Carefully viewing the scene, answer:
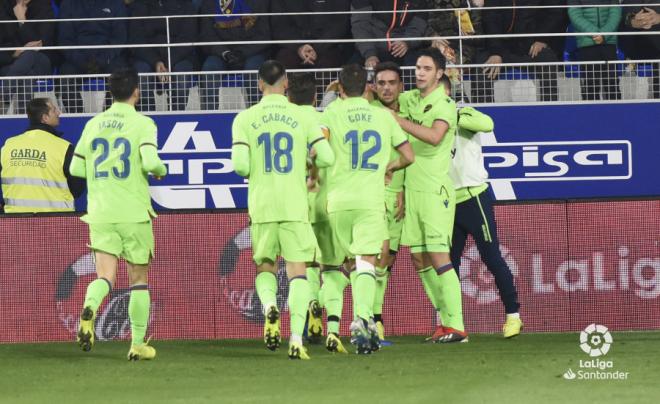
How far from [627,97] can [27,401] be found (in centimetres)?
943

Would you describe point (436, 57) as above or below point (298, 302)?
above

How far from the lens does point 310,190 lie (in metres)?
10.5

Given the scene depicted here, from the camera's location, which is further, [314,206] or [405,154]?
[314,206]

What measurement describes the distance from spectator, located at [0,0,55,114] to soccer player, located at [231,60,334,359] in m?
6.46

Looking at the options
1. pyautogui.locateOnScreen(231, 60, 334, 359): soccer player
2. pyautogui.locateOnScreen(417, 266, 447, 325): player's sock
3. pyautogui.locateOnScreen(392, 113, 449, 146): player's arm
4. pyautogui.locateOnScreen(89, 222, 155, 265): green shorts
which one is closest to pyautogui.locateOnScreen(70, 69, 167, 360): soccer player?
pyautogui.locateOnScreen(89, 222, 155, 265): green shorts

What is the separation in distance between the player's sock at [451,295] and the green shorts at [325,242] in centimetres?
89

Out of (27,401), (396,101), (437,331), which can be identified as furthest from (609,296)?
(27,401)

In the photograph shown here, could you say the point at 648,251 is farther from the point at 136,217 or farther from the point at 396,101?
the point at 136,217

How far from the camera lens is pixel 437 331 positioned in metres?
11.0

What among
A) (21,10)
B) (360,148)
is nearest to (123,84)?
(360,148)

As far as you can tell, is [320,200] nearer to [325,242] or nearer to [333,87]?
[325,242]

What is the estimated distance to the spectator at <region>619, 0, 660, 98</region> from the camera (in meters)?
15.6

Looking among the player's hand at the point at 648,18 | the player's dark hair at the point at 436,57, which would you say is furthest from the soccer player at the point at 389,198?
the player's hand at the point at 648,18

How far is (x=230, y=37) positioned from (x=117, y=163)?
20.4 feet
